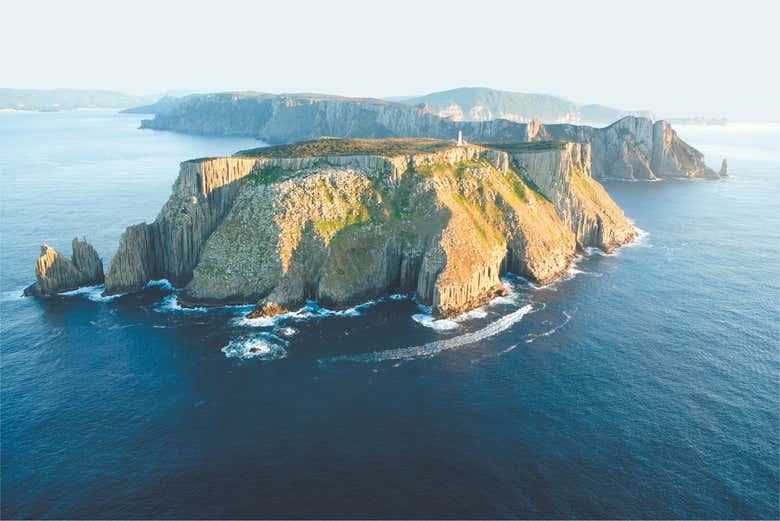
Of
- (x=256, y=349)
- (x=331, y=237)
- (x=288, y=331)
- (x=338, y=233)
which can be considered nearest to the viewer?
(x=256, y=349)

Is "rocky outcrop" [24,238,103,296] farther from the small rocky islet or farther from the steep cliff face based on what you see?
the steep cliff face

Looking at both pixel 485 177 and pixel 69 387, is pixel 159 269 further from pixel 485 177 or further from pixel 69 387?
pixel 485 177

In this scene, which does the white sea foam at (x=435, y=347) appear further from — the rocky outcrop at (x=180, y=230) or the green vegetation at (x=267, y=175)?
→ the green vegetation at (x=267, y=175)

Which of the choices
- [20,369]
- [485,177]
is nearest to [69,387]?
[20,369]

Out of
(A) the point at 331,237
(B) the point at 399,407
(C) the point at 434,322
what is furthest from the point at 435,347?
(A) the point at 331,237

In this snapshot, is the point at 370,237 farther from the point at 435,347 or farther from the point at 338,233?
the point at 435,347

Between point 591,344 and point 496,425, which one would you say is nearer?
point 496,425

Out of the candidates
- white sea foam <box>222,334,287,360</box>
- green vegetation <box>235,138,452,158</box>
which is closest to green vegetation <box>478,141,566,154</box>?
green vegetation <box>235,138,452,158</box>
